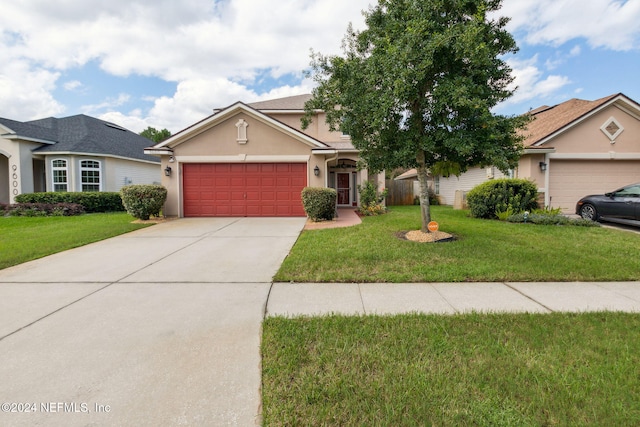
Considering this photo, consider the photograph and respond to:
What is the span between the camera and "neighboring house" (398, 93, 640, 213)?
12328mm

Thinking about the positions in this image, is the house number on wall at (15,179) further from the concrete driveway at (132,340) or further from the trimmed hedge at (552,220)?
the trimmed hedge at (552,220)

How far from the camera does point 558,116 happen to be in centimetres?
1393

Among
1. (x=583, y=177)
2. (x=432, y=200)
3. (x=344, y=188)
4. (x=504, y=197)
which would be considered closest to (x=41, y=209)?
(x=344, y=188)

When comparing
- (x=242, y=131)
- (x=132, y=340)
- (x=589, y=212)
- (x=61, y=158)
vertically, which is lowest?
(x=132, y=340)

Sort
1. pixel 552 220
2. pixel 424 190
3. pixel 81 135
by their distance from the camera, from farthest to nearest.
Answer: pixel 81 135
pixel 552 220
pixel 424 190

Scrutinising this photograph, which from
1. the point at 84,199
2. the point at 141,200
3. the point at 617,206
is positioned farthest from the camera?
the point at 84,199

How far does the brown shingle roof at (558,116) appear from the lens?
1230 cm

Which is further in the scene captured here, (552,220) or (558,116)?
(558,116)

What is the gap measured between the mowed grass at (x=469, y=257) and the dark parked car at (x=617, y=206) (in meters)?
1.17

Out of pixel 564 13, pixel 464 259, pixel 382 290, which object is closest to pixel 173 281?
pixel 382 290

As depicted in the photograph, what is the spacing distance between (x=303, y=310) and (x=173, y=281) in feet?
7.99

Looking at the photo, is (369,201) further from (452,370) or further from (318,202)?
(452,370)

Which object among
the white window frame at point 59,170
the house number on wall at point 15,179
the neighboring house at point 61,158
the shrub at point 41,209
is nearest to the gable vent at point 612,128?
the shrub at point 41,209

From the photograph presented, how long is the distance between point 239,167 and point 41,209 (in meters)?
9.94
